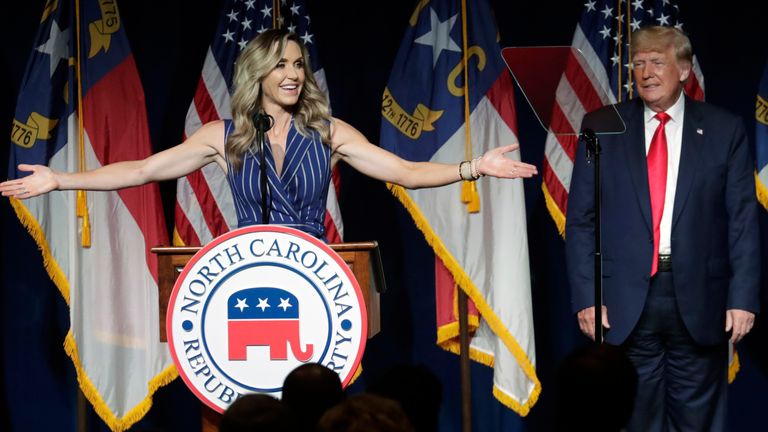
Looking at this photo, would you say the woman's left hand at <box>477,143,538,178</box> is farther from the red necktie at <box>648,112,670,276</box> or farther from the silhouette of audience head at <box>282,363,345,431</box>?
the silhouette of audience head at <box>282,363,345,431</box>

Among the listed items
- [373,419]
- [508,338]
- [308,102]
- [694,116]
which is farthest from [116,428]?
[373,419]

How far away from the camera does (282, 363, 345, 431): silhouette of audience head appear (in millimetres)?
2453

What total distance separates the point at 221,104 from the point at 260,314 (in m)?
2.29

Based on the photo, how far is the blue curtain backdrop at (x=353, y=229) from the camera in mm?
5668

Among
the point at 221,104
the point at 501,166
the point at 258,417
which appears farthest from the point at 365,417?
the point at 221,104

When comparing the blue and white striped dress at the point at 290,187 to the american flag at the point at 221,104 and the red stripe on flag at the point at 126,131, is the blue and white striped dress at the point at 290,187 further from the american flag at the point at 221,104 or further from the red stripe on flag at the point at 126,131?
the red stripe on flag at the point at 126,131

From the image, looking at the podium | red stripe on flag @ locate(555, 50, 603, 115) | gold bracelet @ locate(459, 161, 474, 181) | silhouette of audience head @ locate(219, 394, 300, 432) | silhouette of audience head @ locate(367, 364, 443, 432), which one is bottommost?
silhouette of audience head @ locate(367, 364, 443, 432)

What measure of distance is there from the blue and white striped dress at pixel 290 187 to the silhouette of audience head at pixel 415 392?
87 centimetres

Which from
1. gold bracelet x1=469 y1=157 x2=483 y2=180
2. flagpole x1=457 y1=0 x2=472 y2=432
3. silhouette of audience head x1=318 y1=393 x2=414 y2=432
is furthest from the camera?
flagpole x1=457 y1=0 x2=472 y2=432

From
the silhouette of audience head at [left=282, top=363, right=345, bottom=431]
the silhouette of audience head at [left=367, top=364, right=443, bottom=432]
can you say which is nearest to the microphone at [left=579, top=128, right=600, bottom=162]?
the silhouette of audience head at [left=367, top=364, right=443, bottom=432]

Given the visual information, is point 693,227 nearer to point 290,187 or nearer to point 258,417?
point 290,187

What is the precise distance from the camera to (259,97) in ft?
11.9

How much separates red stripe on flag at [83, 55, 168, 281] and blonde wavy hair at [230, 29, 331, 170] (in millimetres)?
1645

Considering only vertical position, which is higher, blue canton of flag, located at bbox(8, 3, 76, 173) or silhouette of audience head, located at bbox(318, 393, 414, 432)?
blue canton of flag, located at bbox(8, 3, 76, 173)
